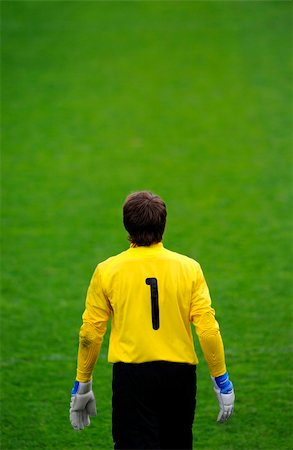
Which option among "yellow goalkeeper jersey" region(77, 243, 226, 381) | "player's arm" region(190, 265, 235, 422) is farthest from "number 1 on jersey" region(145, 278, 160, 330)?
"player's arm" region(190, 265, 235, 422)

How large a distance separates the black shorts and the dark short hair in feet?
1.99

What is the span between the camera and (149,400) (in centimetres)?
445

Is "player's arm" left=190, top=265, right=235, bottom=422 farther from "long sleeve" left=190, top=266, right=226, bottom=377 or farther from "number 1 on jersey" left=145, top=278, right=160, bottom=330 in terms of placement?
"number 1 on jersey" left=145, top=278, right=160, bottom=330

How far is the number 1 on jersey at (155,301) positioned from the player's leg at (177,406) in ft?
0.70

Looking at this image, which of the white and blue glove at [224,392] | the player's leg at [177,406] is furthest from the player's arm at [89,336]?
the white and blue glove at [224,392]

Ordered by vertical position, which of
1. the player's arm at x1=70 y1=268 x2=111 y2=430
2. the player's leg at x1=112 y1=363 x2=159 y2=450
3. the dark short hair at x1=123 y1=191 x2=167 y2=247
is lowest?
the player's leg at x1=112 y1=363 x2=159 y2=450

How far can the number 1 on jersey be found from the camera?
4445mm

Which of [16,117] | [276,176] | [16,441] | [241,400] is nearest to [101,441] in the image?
[16,441]

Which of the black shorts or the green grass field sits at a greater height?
the green grass field

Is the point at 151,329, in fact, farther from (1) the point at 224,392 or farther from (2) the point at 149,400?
(1) the point at 224,392

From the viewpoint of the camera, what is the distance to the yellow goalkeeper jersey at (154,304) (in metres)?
4.45

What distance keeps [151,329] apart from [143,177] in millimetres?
8065

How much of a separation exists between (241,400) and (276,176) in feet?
19.7

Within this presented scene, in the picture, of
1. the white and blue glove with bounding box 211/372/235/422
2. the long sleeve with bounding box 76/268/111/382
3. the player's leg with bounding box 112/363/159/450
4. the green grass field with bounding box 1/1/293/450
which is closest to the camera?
the player's leg with bounding box 112/363/159/450
